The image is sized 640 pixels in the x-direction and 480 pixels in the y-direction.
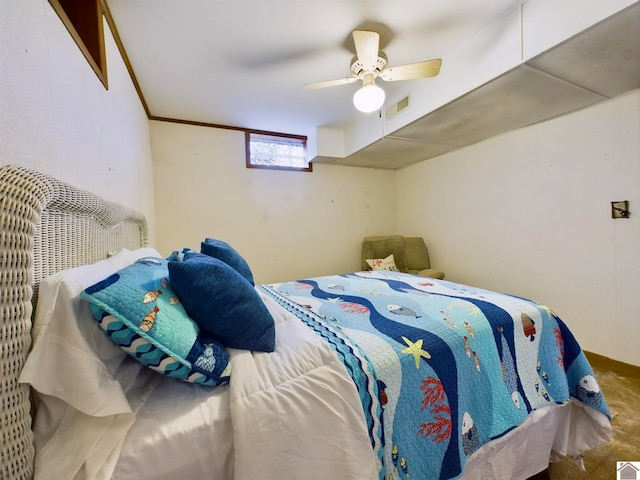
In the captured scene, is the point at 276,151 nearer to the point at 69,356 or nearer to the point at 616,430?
the point at 69,356

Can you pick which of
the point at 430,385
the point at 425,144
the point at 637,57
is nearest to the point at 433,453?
the point at 430,385

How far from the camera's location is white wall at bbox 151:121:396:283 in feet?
9.46

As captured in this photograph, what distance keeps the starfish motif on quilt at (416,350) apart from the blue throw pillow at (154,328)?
638 millimetres

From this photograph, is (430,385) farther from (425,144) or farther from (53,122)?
(425,144)

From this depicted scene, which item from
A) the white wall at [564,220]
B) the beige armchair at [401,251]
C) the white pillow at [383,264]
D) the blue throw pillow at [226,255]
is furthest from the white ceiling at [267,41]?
the white pillow at [383,264]

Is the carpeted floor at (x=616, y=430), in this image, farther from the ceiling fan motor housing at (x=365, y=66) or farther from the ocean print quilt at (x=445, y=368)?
the ceiling fan motor housing at (x=365, y=66)

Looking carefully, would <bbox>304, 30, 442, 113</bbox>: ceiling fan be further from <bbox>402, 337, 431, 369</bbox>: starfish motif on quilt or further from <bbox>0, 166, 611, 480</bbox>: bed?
<bbox>402, 337, 431, 369</bbox>: starfish motif on quilt

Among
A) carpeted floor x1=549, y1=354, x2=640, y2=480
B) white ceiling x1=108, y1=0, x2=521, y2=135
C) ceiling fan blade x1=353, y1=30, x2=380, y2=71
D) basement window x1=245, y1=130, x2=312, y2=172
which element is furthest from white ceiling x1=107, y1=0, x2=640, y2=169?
carpeted floor x1=549, y1=354, x2=640, y2=480

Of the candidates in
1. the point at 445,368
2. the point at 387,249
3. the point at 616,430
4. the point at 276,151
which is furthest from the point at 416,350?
the point at 276,151

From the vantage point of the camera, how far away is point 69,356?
0.55 metres

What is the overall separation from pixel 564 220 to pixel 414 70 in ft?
6.10

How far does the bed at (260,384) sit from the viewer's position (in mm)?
538

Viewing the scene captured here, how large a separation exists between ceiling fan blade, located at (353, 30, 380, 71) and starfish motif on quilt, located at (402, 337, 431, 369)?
1.69 m

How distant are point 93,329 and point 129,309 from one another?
100 millimetres
